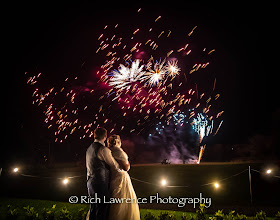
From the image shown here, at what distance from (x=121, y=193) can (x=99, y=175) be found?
719 millimetres

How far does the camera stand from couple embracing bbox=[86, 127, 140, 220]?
5.34 m

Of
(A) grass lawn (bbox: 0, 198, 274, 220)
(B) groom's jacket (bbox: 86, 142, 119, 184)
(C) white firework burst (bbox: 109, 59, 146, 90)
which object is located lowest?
(A) grass lawn (bbox: 0, 198, 274, 220)

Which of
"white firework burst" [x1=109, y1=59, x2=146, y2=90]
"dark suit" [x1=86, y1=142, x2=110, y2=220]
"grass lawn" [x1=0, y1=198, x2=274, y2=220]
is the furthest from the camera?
"white firework burst" [x1=109, y1=59, x2=146, y2=90]

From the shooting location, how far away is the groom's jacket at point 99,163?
212 inches

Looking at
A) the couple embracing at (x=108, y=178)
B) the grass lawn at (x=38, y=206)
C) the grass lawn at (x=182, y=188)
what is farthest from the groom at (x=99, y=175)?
the grass lawn at (x=182, y=188)

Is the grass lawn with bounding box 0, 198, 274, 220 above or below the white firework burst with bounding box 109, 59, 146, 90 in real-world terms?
below

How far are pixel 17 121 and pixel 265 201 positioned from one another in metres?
24.7

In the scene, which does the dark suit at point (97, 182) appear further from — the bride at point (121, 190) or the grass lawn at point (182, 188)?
the grass lawn at point (182, 188)

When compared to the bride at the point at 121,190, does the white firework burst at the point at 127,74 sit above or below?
above

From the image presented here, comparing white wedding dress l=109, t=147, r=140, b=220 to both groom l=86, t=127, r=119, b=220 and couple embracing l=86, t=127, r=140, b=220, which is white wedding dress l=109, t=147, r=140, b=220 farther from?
groom l=86, t=127, r=119, b=220

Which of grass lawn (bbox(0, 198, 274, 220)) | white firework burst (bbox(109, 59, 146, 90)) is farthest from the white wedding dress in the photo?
white firework burst (bbox(109, 59, 146, 90))

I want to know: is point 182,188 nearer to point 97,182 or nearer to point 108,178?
point 108,178

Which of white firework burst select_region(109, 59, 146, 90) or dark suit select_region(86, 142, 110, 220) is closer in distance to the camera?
dark suit select_region(86, 142, 110, 220)

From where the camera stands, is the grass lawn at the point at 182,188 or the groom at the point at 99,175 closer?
the groom at the point at 99,175
